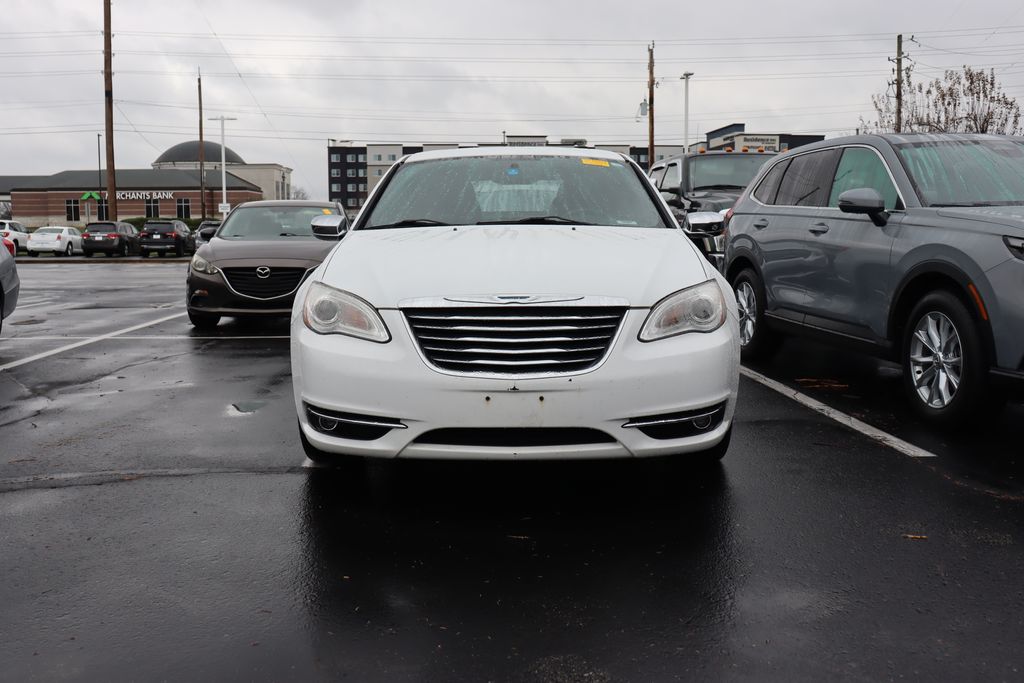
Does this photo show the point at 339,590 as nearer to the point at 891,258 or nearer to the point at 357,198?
the point at 891,258

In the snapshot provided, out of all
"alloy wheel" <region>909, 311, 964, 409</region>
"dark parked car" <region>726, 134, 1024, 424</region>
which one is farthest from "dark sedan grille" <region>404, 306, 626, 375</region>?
"alloy wheel" <region>909, 311, 964, 409</region>

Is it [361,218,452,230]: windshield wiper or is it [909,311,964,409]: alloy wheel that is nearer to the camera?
[361,218,452,230]: windshield wiper

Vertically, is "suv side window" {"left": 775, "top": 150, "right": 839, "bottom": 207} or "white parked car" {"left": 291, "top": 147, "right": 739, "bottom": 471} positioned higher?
"suv side window" {"left": 775, "top": 150, "right": 839, "bottom": 207}

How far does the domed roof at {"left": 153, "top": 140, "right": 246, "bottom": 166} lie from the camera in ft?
391

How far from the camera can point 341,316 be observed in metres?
3.78

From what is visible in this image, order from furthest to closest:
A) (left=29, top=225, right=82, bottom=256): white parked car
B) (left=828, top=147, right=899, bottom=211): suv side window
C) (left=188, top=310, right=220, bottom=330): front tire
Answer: (left=29, top=225, right=82, bottom=256): white parked car → (left=188, top=310, right=220, bottom=330): front tire → (left=828, top=147, right=899, bottom=211): suv side window

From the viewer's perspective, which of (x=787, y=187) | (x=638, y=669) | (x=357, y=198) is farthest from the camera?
(x=357, y=198)

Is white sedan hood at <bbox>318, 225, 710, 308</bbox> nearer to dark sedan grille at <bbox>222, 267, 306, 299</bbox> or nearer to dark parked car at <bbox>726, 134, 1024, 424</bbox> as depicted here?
dark parked car at <bbox>726, 134, 1024, 424</bbox>

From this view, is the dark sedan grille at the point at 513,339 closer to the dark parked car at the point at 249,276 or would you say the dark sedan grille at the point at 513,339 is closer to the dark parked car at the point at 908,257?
the dark parked car at the point at 908,257

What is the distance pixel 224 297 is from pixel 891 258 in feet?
23.0

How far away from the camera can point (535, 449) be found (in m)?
3.53

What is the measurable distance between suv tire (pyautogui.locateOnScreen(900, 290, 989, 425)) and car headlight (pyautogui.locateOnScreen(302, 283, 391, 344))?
126 inches

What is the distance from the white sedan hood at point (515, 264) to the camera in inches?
146

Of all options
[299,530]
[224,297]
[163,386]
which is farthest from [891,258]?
[224,297]
